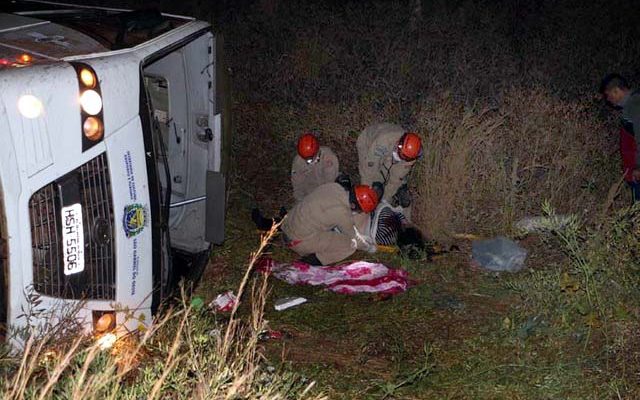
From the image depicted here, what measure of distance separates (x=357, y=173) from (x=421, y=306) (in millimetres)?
2725

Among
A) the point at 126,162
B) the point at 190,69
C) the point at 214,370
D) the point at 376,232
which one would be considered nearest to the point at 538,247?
the point at 376,232

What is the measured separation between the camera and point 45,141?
4277 mm

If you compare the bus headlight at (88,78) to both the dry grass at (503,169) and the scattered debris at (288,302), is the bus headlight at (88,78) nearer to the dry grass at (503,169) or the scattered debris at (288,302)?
the scattered debris at (288,302)

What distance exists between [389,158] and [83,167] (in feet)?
13.2

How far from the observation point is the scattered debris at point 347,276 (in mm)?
6906

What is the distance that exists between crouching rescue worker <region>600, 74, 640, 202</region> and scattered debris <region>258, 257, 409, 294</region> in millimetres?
2089

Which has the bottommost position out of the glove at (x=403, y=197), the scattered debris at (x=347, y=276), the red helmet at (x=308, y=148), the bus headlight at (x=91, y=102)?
the scattered debris at (x=347, y=276)

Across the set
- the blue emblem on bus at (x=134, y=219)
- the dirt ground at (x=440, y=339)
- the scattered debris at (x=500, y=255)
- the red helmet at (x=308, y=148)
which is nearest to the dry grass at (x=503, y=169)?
the scattered debris at (x=500, y=255)

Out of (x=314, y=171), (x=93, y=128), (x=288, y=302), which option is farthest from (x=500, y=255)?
(x=93, y=128)

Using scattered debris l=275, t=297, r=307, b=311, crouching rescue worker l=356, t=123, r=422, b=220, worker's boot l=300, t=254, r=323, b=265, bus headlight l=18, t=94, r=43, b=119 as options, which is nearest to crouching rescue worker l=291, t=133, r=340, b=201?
crouching rescue worker l=356, t=123, r=422, b=220

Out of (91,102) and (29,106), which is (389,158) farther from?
(29,106)

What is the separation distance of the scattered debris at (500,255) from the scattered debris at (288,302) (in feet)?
5.32

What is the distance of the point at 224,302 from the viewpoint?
6523 millimetres

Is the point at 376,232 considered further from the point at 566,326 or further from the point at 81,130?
the point at 81,130
